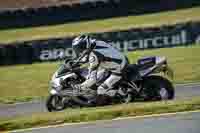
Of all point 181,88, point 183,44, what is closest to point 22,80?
point 183,44

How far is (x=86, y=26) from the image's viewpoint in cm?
2858

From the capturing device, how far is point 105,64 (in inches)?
474

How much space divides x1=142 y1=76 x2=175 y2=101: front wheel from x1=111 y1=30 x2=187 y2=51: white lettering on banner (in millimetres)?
9100

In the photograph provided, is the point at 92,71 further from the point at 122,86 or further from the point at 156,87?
the point at 156,87

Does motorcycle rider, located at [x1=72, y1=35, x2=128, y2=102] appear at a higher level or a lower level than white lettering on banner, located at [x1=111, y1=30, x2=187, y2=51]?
lower

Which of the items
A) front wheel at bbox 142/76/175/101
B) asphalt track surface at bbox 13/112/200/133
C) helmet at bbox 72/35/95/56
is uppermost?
helmet at bbox 72/35/95/56

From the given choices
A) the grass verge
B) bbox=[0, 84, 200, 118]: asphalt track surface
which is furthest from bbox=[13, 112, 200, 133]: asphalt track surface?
bbox=[0, 84, 200, 118]: asphalt track surface

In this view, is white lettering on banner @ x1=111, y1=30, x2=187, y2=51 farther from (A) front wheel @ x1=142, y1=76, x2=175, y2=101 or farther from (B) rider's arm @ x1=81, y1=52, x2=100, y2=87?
(A) front wheel @ x1=142, y1=76, x2=175, y2=101

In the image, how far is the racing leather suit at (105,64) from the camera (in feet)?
39.1

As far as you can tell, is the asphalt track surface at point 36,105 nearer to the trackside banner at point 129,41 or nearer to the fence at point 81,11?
the trackside banner at point 129,41

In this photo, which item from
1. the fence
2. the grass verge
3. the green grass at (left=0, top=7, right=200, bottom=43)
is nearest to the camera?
the grass verge

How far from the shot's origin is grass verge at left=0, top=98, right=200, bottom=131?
10.5m

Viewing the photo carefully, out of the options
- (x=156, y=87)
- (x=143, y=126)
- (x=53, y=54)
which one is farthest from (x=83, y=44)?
(x=53, y=54)

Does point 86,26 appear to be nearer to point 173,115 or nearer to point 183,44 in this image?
point 183,44
